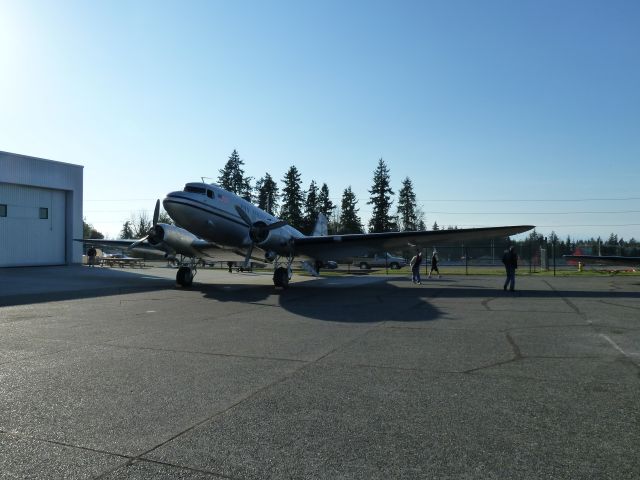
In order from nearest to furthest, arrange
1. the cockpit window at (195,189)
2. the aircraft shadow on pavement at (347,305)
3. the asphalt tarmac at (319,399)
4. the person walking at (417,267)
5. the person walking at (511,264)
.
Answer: the asphalt tarmac at (319,399) → the aircraft shadow on pavement at (347,305) → the cockpit window at (195,189) → the person walking at (511,264) → the person walking at (417,267)

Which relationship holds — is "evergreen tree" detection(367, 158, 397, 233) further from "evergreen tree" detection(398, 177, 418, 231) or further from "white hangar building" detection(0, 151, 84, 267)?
"white hangar building" detection(0, 151, 84, 267)

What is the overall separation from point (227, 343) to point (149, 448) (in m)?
4.57

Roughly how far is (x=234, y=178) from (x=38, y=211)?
54.9m

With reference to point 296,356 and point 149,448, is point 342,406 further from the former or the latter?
point 296,356

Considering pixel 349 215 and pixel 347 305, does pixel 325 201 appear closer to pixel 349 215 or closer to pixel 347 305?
pixel 349 215

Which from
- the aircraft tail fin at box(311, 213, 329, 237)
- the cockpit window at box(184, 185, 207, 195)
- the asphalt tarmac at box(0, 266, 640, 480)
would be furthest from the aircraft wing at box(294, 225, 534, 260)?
the aircraft tail fin at box(311, 213, 329, 237)

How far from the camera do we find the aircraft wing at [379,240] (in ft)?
66.2

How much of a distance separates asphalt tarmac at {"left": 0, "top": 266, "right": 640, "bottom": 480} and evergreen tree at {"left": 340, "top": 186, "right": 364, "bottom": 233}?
79.4m

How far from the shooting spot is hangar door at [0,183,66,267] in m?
31.2

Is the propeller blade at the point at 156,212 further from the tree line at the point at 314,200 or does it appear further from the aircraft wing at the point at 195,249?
the tree line at the point at 314,200

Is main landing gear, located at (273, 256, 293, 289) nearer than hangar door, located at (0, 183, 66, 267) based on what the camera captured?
Yes

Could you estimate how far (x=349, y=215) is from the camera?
9300 cm

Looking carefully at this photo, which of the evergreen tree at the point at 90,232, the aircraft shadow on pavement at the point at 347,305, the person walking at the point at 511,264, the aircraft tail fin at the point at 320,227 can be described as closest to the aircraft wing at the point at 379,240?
the person walking at the point at 511,264

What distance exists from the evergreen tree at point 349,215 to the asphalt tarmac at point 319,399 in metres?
79.4
